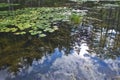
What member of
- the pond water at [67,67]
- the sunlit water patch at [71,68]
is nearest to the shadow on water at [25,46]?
the pond water at [67,67]

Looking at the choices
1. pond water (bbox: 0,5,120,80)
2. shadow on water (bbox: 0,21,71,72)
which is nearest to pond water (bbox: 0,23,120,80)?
pond water (bbox: 0,5,120,80)

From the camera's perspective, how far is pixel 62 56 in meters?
9.91

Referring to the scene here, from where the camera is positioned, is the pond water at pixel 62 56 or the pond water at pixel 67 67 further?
Answer: the pond water at pixel 62 56

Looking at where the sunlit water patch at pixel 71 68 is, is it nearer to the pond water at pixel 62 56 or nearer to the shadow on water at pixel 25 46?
the pond water at pixel 62 56

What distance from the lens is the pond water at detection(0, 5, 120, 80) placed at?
7898 mm

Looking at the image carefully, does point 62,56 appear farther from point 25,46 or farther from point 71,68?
point 25,46

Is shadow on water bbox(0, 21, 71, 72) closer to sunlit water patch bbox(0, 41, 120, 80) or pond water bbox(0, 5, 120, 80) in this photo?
pond water bbox(0, 5, 120, 80)

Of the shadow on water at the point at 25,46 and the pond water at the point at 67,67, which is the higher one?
the shadow on water at the point at 25,46

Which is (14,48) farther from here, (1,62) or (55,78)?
(55,78)

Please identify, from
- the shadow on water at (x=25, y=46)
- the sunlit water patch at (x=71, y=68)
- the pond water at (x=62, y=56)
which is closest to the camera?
the sunlit water patch at (x=71, y=68)

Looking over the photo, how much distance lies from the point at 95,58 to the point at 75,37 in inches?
135

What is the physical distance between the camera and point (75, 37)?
503 inches

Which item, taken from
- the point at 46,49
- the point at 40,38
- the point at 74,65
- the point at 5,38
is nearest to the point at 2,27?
the point at 5,38

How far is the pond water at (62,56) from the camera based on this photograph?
7898 millimetres
